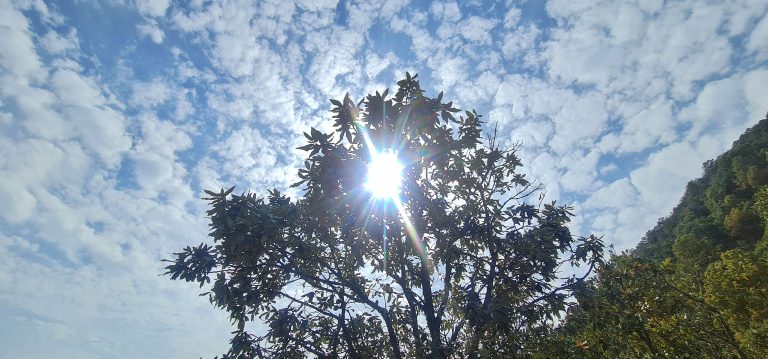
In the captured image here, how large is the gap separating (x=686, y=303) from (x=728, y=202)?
59.9m

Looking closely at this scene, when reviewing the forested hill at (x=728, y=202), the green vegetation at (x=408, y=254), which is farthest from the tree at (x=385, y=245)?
the forested hill at (x=728, y=202)

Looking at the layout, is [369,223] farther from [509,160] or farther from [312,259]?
[509,160]

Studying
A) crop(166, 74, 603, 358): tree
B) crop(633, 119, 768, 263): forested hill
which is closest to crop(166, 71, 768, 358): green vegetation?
crop(166, 74, 603, 358): tree

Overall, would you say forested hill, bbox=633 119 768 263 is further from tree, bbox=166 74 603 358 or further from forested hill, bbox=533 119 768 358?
tree, bbox=166 74 603 358

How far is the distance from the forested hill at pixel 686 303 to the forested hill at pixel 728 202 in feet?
0.62

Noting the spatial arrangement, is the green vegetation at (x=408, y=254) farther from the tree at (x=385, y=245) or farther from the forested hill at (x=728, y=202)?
the forested hill at (x=728, y=202)

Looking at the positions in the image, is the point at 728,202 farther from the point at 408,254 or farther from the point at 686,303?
the point at 408,254

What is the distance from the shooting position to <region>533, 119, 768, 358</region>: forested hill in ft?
26.3

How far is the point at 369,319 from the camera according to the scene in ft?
29.6

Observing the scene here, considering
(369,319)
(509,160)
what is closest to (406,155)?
(509,160)

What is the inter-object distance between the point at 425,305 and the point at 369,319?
4.44 ft

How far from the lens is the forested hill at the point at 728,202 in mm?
51469

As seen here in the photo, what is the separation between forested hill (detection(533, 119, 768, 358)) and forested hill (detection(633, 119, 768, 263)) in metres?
0.19

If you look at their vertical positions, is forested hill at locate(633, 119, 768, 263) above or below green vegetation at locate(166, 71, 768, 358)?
above
